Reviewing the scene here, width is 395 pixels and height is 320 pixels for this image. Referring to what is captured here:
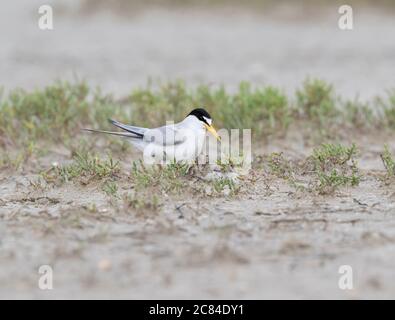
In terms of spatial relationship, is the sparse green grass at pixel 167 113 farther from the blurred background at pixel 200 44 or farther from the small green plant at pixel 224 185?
the small green plant at pixel 224 185

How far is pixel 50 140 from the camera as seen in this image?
729 centimetres

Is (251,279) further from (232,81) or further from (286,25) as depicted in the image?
(286,25)

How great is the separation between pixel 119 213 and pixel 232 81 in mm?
5031

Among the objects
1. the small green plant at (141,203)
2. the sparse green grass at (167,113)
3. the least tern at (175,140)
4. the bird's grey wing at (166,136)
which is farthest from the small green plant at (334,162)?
the sparse green grass at (167,113)

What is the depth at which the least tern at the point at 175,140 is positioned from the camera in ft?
19.6

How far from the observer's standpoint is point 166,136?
6.04 metres

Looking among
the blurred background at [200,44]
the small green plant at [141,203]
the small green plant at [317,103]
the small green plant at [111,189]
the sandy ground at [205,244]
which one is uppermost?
the blurred background at [200,44]

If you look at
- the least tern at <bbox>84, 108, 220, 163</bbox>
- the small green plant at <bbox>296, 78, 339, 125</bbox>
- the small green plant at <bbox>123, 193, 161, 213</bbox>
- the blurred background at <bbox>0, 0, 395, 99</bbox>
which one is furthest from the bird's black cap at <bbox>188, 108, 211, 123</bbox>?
the blurred background at <bbox>0, 0, 395, 99</bbox>

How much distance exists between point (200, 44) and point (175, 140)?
233 inches

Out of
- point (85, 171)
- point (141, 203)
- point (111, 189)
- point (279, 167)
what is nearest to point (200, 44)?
point (279, 167)

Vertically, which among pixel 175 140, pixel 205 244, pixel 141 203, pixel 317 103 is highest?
pixel 317 103

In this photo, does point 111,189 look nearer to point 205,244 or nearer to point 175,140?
point 175,140

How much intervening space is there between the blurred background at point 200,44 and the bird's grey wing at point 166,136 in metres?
2.72
